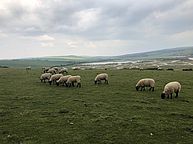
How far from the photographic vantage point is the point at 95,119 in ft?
61.1

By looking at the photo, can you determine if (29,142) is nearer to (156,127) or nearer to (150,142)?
(150,142)

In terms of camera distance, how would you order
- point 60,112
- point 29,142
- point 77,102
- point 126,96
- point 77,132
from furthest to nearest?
point 126,96 < point 77,102 < point 60,112 < point 77,132 < point 29,142

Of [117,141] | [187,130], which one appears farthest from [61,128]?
[187,130]

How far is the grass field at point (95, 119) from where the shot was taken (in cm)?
1521

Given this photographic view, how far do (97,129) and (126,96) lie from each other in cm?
1219

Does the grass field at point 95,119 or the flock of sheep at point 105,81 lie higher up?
the flock of sheep at point 105,81

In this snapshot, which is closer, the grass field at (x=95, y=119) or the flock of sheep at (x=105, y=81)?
the grass field at (x=95, y=119)

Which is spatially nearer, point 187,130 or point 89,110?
point 187,130

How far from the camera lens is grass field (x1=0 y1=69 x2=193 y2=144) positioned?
15.2 metres

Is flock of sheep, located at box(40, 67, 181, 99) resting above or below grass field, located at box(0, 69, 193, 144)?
above

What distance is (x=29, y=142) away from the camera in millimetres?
14500

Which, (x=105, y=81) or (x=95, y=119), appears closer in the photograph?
(x=95, y=119)

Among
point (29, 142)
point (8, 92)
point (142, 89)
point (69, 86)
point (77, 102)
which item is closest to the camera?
point (29, 142)

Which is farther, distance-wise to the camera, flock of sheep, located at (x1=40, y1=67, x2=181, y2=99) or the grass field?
flock of sheep, located at (x1=40, y1=67, x2=181, y2=99)
